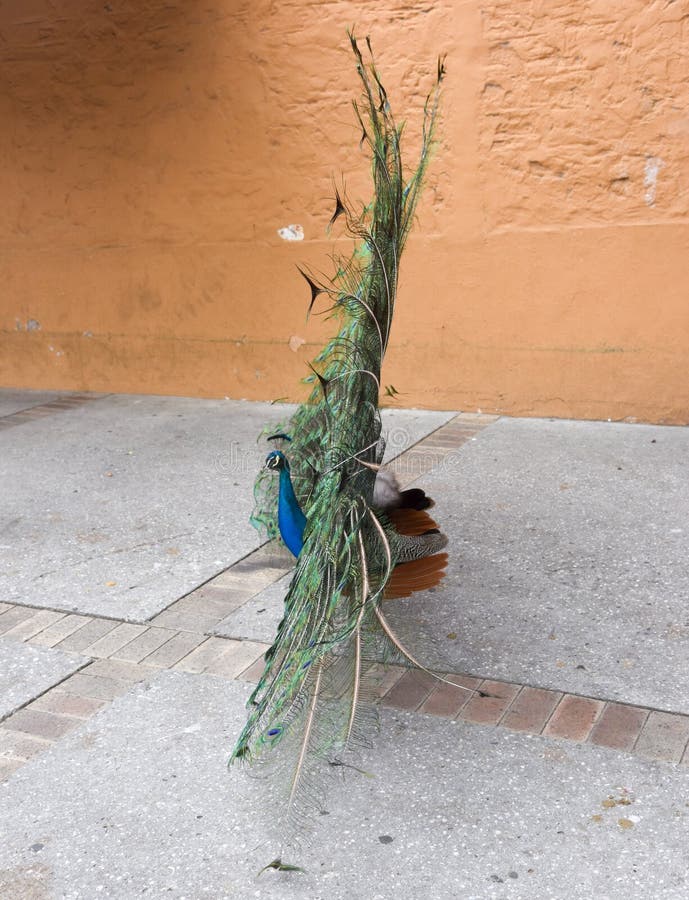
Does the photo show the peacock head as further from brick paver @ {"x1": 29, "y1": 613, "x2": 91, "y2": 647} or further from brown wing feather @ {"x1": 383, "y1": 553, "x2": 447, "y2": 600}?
brick paver @ {"x1": 29, "y1": 613, "x2": 91, "y2": 647}

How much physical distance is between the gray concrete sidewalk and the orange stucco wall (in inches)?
36.1

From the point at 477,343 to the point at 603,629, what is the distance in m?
3.14

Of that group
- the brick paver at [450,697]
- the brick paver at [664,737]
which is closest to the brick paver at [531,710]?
the brick paver at [450,697]

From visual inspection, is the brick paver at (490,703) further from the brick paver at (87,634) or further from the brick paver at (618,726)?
the brick paver at (87,634)

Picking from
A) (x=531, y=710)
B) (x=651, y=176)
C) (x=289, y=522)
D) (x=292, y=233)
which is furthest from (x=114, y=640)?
(x=651, y=176)

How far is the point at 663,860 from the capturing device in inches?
94.3

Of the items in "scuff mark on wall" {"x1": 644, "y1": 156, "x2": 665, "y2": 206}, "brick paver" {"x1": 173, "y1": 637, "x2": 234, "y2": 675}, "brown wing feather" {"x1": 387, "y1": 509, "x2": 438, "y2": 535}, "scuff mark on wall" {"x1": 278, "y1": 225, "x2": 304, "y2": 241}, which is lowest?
"brick paver" {"x1": 173, "y1": 637, "x2": 234, "y2": 675}

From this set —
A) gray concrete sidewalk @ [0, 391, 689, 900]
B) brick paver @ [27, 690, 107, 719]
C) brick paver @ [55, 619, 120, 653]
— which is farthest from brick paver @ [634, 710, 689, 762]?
brick paver @ [55, 619, 120, 653]

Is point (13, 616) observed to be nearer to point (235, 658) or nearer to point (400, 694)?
point (235, 658)

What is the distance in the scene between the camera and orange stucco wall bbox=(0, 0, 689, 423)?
583 cm

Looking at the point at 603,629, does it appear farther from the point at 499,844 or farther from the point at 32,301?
the point at 32,301

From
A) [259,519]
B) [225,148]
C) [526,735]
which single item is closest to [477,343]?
[225,148]

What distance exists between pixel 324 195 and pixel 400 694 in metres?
4.31

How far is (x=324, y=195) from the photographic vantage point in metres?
6.64
